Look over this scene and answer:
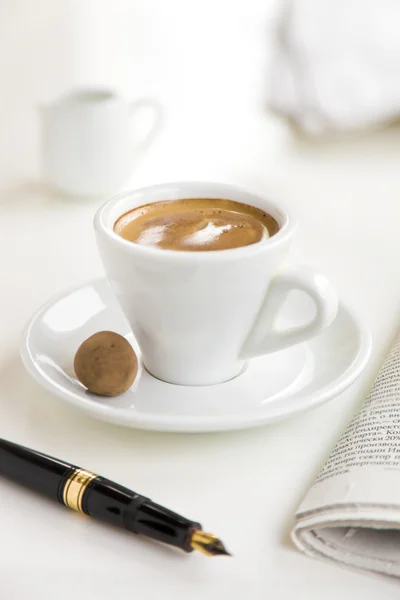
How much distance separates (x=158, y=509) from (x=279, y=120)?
40.1 inches

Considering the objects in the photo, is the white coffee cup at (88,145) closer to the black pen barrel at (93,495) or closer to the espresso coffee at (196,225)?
the espresso coffee at (196,225)

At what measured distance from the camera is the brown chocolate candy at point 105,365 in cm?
57

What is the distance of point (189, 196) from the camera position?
0.68m

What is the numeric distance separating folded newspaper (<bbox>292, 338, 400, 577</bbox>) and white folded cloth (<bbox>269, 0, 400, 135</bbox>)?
0.87 meters

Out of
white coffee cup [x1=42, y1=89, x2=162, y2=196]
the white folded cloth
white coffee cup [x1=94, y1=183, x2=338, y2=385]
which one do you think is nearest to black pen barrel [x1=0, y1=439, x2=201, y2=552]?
white coffee cup [x1=94, y1=183, x2=338, y2=385]

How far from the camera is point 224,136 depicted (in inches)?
52.5

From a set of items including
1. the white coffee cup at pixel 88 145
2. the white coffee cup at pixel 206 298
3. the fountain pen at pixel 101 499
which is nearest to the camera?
the fountain pen at pixel 101 499

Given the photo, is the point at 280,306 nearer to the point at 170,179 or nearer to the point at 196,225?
the point at 196,225

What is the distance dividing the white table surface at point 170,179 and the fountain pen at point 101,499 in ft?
0.05

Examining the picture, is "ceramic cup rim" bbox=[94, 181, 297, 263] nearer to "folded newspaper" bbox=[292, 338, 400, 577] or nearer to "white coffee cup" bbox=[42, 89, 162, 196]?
"folded newspaper" bbox=[292, 338, 400, 577]

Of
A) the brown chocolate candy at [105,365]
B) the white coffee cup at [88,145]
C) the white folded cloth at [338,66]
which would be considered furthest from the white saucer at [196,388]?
the white folded cloth at [338,66]

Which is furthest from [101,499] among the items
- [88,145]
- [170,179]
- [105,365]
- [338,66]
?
[338,66]

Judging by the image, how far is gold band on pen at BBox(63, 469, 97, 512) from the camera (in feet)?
1.59

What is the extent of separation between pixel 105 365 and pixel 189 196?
0.18 meters
